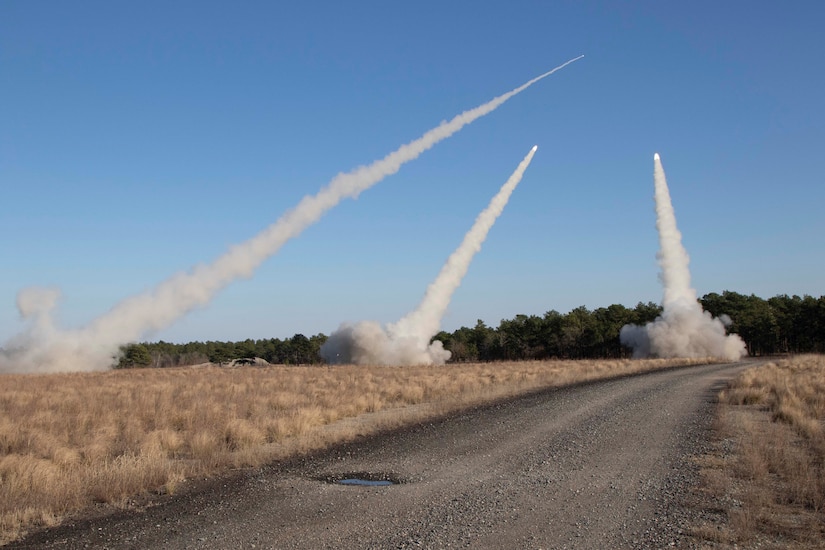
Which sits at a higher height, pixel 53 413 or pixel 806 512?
pixel 53 413

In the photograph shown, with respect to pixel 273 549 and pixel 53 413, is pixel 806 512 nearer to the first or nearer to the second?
pixel 273 549

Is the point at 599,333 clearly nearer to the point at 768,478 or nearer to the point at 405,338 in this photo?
the point at 405,338

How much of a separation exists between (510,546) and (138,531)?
157 inches

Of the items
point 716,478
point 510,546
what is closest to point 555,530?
point 510,546

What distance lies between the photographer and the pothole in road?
29.9 feet

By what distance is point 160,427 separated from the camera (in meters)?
14.6

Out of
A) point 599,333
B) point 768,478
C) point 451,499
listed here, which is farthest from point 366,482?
point 599,333

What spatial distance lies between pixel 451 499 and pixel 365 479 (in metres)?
1.92

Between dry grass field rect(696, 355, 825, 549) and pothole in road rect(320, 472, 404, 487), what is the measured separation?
4179 millimetres

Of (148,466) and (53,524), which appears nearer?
(53,524)

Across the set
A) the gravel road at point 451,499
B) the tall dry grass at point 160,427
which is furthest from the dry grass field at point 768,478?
the tall dry grass at point 160,427

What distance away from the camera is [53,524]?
7.18 meters

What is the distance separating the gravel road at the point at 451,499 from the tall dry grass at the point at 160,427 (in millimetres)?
884

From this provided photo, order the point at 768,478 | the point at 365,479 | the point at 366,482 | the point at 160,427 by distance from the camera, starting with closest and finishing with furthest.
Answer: the point at 768,478
the point at 366,482
the point at 365,479
the point at 160,427
